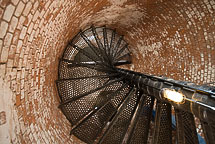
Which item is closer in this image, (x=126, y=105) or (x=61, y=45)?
(x=126, y=105)

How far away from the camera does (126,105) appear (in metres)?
2.95

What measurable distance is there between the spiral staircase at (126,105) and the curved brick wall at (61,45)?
1.86ft

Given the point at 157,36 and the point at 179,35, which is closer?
the point at 179,35

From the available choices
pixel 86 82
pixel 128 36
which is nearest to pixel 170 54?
pixel 128 36

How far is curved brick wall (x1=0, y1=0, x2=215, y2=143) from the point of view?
5.06ft

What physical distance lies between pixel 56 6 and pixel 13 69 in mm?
1157

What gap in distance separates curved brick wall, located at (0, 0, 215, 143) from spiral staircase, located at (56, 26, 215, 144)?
22.3 inches

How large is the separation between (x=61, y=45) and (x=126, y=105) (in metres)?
2.18

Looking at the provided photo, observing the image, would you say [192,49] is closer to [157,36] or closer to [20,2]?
[157,36]

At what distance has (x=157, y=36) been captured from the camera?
14.6 feet

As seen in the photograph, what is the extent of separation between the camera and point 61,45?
11.7 ft

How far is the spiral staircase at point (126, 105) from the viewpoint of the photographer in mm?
1533

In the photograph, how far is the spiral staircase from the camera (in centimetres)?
153

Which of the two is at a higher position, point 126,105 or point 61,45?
point 61,45
